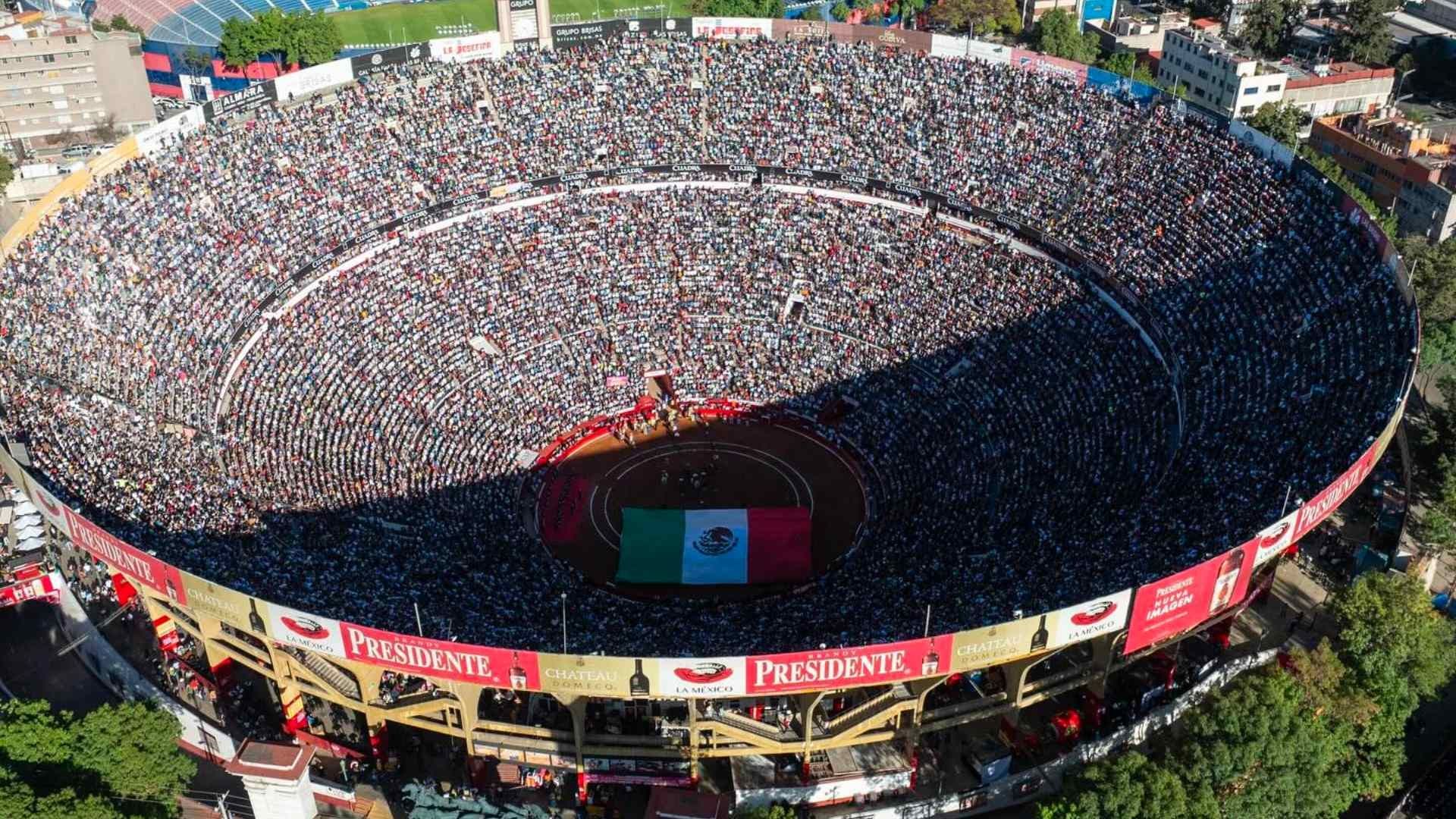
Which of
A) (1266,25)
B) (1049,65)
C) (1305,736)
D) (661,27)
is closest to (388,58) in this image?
(661,27)

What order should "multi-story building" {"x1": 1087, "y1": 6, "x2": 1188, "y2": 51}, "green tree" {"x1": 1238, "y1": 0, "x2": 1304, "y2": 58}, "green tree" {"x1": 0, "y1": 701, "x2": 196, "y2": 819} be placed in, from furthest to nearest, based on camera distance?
"multi-story building" {"x1": 1087, "y1": 6, "x2": 1188, "y2": 51} → "green tree" {"x1": 1238, "y1": 0, "x2": 1304, "y2": 58} → "green tree" {"x1": 0, "y1": 701, "x2": 196, "y2": 819}

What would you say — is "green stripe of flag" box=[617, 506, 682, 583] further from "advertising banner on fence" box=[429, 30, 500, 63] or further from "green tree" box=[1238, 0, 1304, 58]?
"green tree" box=[1238, 0, 1304, 58]

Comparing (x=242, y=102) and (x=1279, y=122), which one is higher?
(x=242, y=102)

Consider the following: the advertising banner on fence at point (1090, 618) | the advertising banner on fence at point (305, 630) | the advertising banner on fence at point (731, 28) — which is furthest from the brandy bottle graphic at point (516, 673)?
the advertising banner on fence at point (731, 28)

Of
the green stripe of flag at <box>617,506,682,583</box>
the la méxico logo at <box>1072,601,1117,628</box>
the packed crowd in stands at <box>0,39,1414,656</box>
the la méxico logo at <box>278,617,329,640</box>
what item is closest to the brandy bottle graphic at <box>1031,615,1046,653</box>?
the la méxico logo at <box>1072,601,1117,628</box>

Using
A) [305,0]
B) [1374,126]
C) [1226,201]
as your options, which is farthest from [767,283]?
[305,0]

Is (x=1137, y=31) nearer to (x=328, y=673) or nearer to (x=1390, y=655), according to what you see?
(x=1390, y=655)

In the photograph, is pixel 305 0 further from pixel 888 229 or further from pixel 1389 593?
pixel 1389 593
